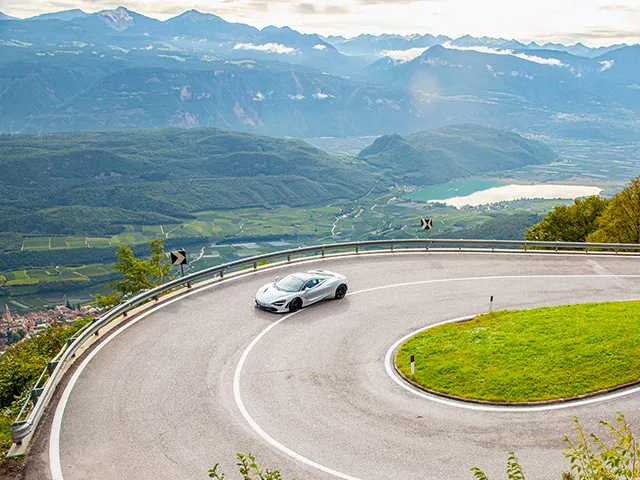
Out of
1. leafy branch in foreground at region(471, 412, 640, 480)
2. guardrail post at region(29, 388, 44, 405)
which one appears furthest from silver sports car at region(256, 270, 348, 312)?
leafy branch in foreground at region(471, 412, 640, 480)

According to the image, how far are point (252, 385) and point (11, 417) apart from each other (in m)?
6.57

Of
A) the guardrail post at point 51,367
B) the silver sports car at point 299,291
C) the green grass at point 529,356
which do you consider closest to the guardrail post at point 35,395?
the guardrail post at point 51,367

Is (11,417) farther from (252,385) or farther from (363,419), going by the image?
(363,419)

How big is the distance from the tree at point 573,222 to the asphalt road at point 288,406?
29496mm

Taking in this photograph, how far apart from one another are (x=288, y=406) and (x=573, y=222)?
46.4m

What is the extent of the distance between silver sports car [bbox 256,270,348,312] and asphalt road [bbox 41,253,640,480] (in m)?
0.46

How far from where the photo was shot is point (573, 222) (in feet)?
181

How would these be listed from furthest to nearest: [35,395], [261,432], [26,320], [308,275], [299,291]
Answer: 1. [26,320]
2. [308,275]
3. [299,291]
4. [35,395]
5. [261,432]

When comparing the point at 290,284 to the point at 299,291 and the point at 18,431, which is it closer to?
the point at 299,291

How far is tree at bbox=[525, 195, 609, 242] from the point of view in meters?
53.8

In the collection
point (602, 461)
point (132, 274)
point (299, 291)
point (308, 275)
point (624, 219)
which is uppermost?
point (602, 461)

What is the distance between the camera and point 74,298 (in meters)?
174

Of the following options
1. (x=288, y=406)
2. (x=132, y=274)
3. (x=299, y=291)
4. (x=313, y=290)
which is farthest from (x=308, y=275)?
(x=132, y=274)

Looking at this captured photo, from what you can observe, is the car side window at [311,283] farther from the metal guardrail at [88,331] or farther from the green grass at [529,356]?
the green grass at [529,356]
